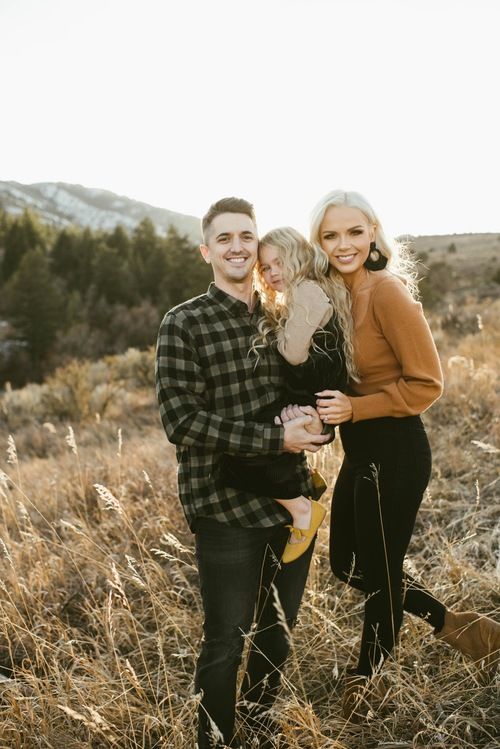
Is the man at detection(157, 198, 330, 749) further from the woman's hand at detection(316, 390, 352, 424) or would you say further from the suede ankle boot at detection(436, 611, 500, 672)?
the suede ankle boot at detection(436, 611, 500, 672)

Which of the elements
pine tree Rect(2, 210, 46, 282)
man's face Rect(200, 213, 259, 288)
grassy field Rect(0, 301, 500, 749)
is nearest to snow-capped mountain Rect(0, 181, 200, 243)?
pine tree Rect(2, 210, 46, 282)

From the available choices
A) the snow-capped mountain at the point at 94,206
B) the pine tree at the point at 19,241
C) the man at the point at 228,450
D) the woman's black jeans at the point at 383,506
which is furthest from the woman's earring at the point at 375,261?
the snow-capped mountain at the point at 94,206

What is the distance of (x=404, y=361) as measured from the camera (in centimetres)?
216

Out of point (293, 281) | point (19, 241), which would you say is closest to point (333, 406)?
point (293, 281)

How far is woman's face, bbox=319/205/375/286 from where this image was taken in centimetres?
230

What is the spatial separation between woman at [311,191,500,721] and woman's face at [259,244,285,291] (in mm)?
225

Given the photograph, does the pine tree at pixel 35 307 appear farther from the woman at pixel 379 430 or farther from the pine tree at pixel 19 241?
the woman at pixel 379 430

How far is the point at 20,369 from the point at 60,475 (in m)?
19.3

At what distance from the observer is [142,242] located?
3466 cm

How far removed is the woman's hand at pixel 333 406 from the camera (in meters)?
2.12

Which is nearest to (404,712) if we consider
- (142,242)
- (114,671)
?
(114,671)

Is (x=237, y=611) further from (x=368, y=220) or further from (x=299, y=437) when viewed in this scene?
(x=368, y=220)

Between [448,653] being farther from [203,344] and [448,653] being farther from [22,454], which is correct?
[22,454]

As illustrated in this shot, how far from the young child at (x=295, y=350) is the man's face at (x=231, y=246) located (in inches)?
4.7
